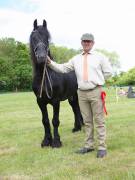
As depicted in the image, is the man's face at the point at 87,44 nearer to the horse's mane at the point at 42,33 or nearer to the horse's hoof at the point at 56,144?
the horse's mane at the point at 42,33

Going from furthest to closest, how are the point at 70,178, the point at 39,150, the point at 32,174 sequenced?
the point at 39,150 → the point at 32,174 → the point at 70,178

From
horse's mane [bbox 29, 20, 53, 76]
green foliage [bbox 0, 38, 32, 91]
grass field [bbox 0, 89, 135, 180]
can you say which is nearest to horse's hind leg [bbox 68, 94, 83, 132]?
grass field [bbox 0, 89, 135, 180]

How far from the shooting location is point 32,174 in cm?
663

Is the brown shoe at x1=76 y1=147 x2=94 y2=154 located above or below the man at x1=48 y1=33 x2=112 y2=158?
below

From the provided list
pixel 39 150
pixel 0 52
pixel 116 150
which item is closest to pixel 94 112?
pixel 116 150

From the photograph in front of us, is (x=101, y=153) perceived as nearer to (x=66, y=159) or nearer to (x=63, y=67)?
(x=66, y=159)

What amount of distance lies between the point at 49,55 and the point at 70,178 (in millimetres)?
3313

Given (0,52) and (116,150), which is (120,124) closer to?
(116,150)

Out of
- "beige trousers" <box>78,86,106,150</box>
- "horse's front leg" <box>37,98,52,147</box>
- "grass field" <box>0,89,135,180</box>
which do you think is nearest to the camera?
"grass field" <box>0,89,135,180</box>

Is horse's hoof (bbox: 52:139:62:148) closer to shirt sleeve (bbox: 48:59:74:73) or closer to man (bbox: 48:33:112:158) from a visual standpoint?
man (bbox: 48:33:112:158)

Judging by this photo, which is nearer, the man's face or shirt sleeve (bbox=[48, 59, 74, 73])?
the man's face

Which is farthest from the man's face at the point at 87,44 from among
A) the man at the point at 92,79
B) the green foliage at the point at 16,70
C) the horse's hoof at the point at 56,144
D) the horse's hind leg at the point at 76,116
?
the green foliage at the point at 16,70

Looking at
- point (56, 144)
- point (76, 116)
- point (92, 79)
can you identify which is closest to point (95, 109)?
point (92, 79)

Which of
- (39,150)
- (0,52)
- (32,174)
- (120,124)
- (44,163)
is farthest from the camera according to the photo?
(0,52)
